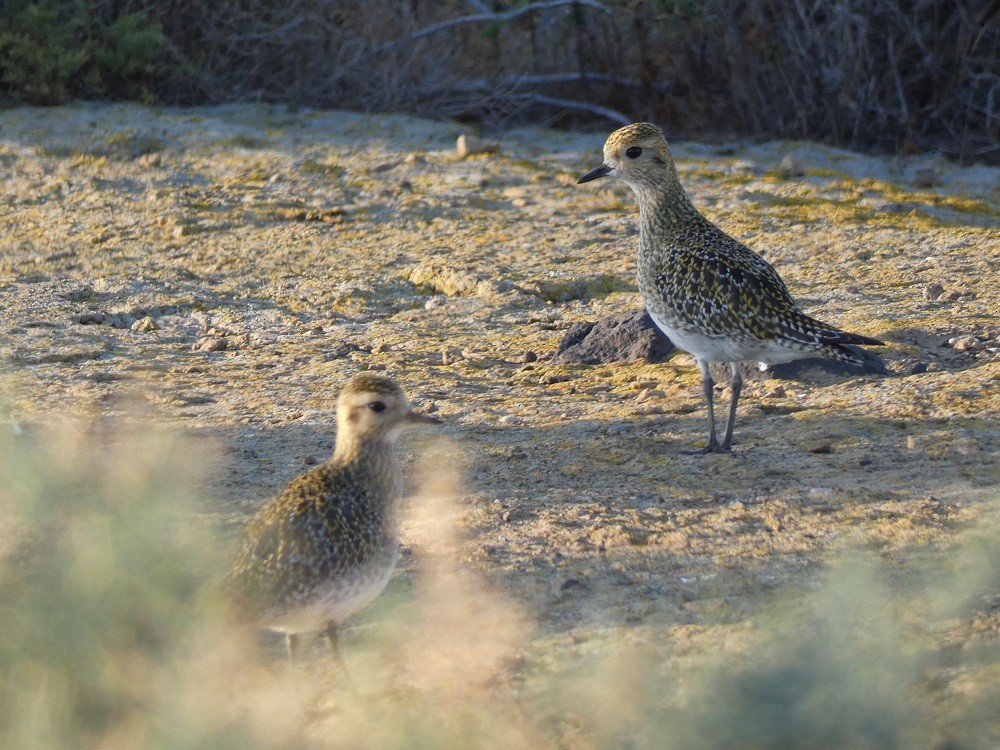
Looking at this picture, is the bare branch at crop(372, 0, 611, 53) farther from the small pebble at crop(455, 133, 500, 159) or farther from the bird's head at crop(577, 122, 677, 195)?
the bird's head at crop(577, 122, 677, 195)

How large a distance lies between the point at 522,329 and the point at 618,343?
0.82 metres

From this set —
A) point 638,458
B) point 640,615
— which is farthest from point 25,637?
point 638,458

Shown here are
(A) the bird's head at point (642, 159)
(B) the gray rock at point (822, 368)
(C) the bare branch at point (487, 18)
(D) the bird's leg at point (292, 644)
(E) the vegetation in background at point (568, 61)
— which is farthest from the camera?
(C) the bare branch at point (487, 18)

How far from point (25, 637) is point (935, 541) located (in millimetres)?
3441

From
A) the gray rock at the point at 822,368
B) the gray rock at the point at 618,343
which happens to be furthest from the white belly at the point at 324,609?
the gray rock at the point at 618,343

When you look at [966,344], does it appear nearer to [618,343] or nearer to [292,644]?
[618,343]

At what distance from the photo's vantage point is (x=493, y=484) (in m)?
6.38

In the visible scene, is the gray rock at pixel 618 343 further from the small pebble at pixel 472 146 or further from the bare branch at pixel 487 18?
the bare branch at pixel 487 18

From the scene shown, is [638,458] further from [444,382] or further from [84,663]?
[84,663]

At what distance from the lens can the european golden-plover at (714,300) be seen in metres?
6.61

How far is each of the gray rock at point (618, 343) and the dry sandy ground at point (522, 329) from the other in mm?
130

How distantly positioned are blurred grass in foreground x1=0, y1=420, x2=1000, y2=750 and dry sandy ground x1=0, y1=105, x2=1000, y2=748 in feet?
0.64

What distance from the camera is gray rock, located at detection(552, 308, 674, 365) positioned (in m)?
8.15

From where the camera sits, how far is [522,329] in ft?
29.0
